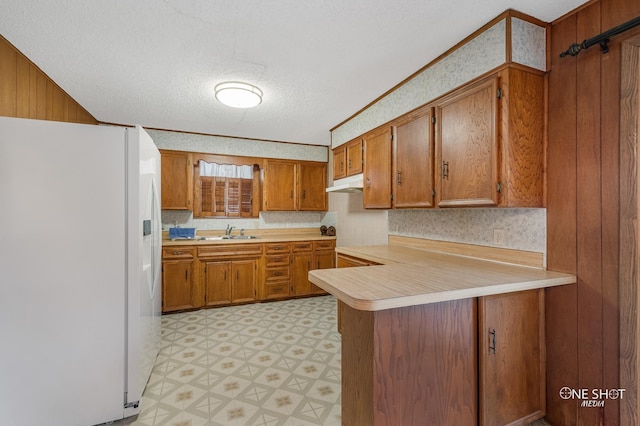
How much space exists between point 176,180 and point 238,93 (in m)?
2.08

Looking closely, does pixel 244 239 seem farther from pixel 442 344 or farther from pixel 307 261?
pixel 442 344

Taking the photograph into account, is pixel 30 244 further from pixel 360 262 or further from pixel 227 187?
pixel 227 187

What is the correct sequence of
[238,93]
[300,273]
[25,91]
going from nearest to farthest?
[25,91]
[238,93]
[300,273]

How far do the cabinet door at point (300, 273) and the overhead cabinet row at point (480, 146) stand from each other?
87.7 inches

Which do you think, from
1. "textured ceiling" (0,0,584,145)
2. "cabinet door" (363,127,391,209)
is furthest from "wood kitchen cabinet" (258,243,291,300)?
"textured ceiling" (0,0,584,145)

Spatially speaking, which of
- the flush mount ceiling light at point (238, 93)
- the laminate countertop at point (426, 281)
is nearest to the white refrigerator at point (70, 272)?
the flush mount ceiling light at point (238, 93)

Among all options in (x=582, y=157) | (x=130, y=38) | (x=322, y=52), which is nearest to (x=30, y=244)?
(x=130, y=38)

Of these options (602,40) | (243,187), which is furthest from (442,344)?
(243,187)

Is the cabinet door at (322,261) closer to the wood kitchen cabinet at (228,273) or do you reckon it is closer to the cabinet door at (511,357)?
the wood kitchen cabinet at (228,273)

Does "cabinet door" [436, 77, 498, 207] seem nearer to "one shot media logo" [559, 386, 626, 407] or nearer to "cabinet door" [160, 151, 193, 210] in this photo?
"one shot media logo" [559, 386, 626, 407]

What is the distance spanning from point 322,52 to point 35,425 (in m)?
2.92

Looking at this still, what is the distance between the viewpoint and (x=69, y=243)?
165 centimetres

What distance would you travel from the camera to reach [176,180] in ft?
13.4

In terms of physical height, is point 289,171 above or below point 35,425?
above
